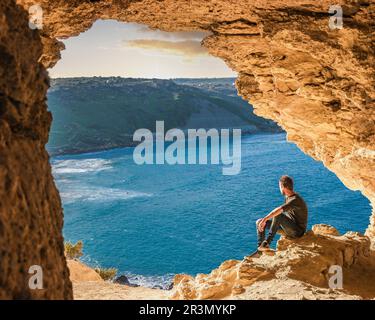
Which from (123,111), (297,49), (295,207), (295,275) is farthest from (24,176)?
(123,111)

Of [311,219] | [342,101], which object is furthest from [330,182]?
[342,101]

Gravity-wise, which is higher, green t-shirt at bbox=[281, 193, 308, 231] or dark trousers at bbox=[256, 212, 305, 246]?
green t-shirt at bbox=[281, 193, 308, 231]

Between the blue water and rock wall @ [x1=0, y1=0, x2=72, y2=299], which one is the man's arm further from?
the blue water

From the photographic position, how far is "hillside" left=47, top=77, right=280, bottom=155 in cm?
7562

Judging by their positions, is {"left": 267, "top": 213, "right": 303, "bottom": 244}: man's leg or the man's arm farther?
{"left": 267, "top": 213, "right": 303, "bottom": 244}: man's leg

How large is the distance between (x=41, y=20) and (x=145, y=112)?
76.5 meters

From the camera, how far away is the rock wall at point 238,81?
2738 millimetres

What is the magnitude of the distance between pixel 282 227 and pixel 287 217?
296 millimetres

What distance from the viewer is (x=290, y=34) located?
7.52m

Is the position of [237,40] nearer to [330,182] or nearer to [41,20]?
[41,20]

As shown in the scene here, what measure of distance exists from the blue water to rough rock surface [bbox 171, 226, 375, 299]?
22.3m

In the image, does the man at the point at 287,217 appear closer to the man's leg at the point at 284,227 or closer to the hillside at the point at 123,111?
the man's leg at the point at 284,227

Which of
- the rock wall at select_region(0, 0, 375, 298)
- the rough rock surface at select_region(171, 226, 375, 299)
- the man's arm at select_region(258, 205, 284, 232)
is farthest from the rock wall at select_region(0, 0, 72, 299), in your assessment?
the man's arm at select_region(258, 205, 284, 232)

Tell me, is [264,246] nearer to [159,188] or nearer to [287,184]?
[287,184]
